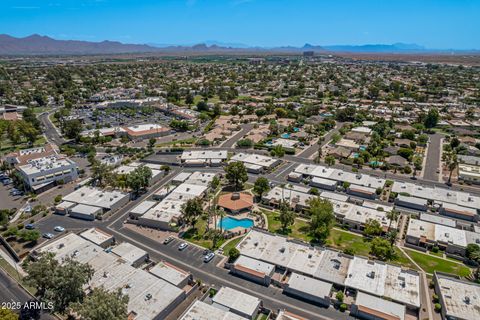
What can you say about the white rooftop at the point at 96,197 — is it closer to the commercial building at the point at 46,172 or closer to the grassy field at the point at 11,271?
the commercial building at the point at 46,172

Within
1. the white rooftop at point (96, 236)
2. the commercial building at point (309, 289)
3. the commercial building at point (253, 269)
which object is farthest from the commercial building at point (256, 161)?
the commercial building at point (309, 289)

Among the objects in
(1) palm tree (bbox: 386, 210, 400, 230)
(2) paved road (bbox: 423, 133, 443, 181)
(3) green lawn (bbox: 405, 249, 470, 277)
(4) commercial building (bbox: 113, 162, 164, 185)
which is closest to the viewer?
(3) green lawn (bbox: 405, 249, 470, 277)

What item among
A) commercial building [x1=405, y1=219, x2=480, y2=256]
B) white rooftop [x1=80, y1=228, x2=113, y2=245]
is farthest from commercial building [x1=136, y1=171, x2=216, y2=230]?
commercial building [x1=405, y1=219, x2=480, y2=256]

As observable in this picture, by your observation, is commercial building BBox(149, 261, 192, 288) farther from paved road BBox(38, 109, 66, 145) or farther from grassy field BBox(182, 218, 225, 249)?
paved road BBox(38, 109, 66, 145)

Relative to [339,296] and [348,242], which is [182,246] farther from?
[348,242]

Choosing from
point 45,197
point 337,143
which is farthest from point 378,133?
point 45,197

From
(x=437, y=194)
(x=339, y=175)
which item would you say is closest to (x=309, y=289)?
(x=339, y=175)

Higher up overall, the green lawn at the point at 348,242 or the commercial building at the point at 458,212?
the commercial building at the point at 458,212

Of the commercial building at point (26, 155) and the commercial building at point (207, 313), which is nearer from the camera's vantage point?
the commercial building at point (207, 313)
